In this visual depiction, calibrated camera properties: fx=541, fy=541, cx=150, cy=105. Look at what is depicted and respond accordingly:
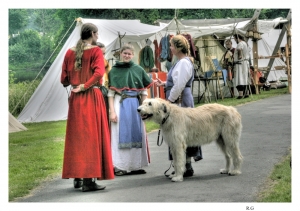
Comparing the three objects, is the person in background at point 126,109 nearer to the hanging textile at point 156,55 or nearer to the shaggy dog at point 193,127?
the shaggy dog at point 193,127

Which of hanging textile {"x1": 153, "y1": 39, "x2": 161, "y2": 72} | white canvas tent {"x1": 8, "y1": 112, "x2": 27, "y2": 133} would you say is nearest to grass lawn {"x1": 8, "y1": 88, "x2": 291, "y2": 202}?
white canvas tent {"x1": 8, "y1": 112, "x2": 27, "y2": 133}

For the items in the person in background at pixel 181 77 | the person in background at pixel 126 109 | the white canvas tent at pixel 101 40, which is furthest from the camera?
the white canvas tent at pixel 101 40

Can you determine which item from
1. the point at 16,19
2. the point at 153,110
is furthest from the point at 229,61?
the point at 16,19

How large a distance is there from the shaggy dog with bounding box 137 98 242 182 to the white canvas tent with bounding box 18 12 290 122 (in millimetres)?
2831

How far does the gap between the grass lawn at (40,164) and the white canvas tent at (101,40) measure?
41.6 inches

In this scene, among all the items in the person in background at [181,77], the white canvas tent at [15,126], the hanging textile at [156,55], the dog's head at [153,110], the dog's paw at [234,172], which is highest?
the hanging textile at [156,55]

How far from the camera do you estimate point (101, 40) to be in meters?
13.0

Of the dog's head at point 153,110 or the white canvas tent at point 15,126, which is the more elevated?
the dog's head at point 153,110

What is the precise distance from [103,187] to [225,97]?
9172 millimetres

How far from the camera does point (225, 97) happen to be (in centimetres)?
1499

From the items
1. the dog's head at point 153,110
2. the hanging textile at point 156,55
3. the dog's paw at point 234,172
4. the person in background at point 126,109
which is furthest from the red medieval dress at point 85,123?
the hanging textile at point 156,55

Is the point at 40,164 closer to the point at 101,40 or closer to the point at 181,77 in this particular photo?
the point at 181,77

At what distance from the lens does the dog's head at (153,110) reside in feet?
20.8
